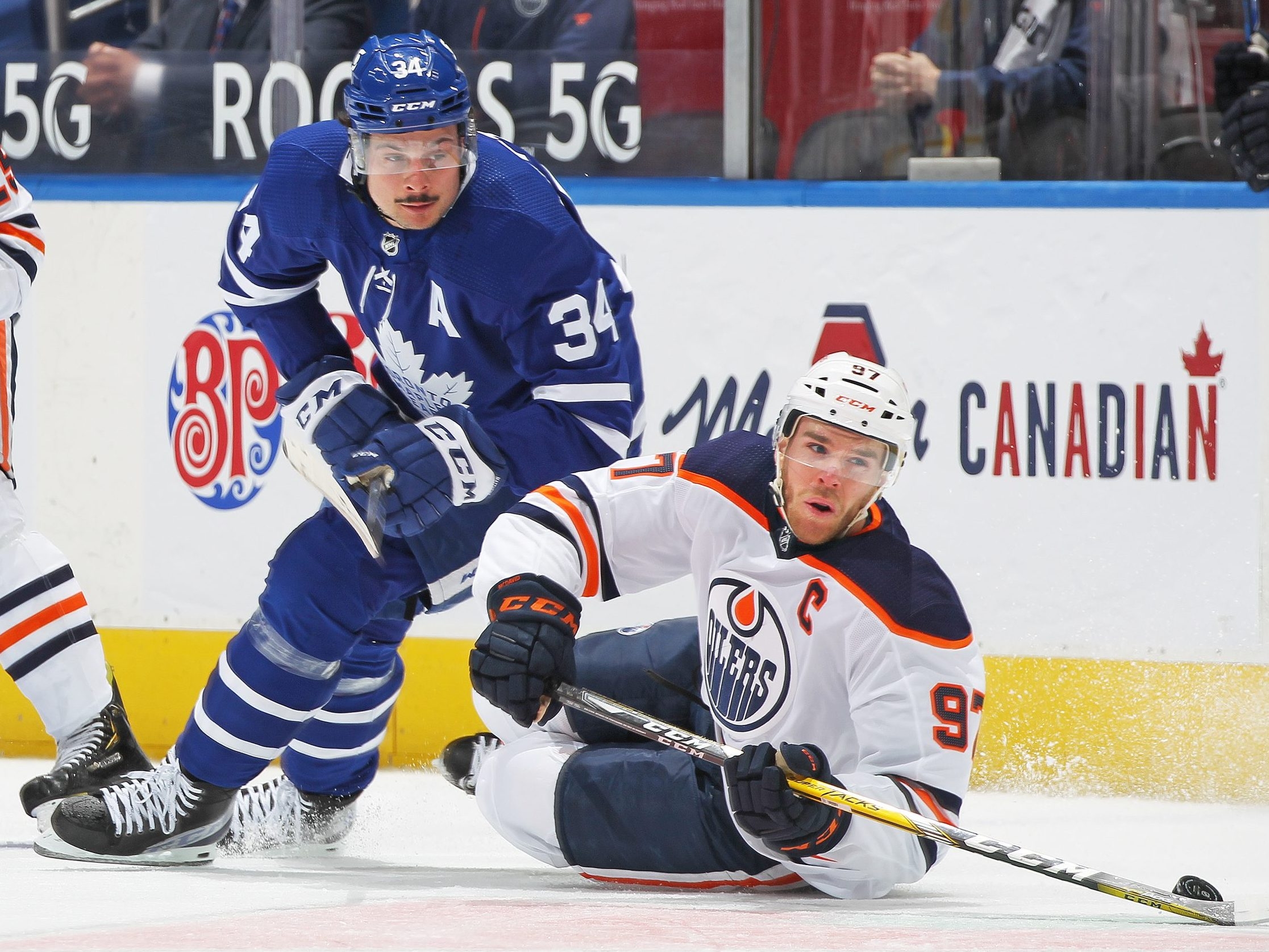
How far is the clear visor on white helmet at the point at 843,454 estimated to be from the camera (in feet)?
7.66

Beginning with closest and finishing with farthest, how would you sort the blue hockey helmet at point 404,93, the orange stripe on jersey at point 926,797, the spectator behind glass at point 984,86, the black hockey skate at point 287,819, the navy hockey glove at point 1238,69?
the orange stripe on jersey at point 926,797
the blue hockey helmet at point 404,93
the black hockey skate at point 287,819
the navy hockey glove at point 1238,69
the spectator behind glass at point 984,86

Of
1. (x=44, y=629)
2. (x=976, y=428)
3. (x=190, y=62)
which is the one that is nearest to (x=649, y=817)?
(x=44, y=629)

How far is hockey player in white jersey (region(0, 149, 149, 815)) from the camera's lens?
303 cm

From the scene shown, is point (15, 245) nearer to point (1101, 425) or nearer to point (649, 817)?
point (649, 817)

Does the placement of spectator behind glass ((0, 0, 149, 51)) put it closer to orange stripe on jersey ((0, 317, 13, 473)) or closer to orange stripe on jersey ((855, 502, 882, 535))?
orange stripe on jersey ((0, 317, 13, 473))

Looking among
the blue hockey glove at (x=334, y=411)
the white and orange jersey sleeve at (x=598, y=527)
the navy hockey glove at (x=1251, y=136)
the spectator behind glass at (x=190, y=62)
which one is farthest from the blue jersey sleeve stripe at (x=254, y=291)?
the navy hockey glove at (x=1251, y=136)

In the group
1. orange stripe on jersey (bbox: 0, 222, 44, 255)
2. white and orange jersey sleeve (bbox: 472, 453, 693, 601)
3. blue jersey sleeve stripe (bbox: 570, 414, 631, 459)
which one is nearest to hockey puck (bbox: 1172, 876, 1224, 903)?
white and orange jersey sleeve (bbox: 472, 453, 693, 601)

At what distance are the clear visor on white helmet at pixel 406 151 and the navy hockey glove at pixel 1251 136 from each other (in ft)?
5.08

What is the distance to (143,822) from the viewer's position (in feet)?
8.79

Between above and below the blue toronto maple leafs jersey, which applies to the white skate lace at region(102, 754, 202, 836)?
below

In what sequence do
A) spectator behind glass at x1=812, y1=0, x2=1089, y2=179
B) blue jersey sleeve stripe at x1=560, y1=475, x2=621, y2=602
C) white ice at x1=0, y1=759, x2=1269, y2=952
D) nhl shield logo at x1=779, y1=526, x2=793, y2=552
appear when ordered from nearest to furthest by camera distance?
1. white ice at x1=0, y1=759, x2=1269, y2=952
2. nhl shield logo at x1=779, y1=526, x2=793, y2=552
3. blue jersey sleeve stripe at x1=560, y1=475, x2=621, y2=602
4. spectator behind glass at x1=812, y1=0, x2=1089, y2=179

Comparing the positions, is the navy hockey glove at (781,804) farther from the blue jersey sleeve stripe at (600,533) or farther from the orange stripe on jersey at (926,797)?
the blue jersey sleeve stripe at (600,533)

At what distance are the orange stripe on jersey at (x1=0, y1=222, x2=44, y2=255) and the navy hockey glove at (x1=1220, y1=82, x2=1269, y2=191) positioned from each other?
211cm

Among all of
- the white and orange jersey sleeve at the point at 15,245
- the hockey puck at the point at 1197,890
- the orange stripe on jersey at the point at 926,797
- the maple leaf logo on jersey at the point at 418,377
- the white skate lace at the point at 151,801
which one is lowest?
the hockey puck at the point at 1197,890
